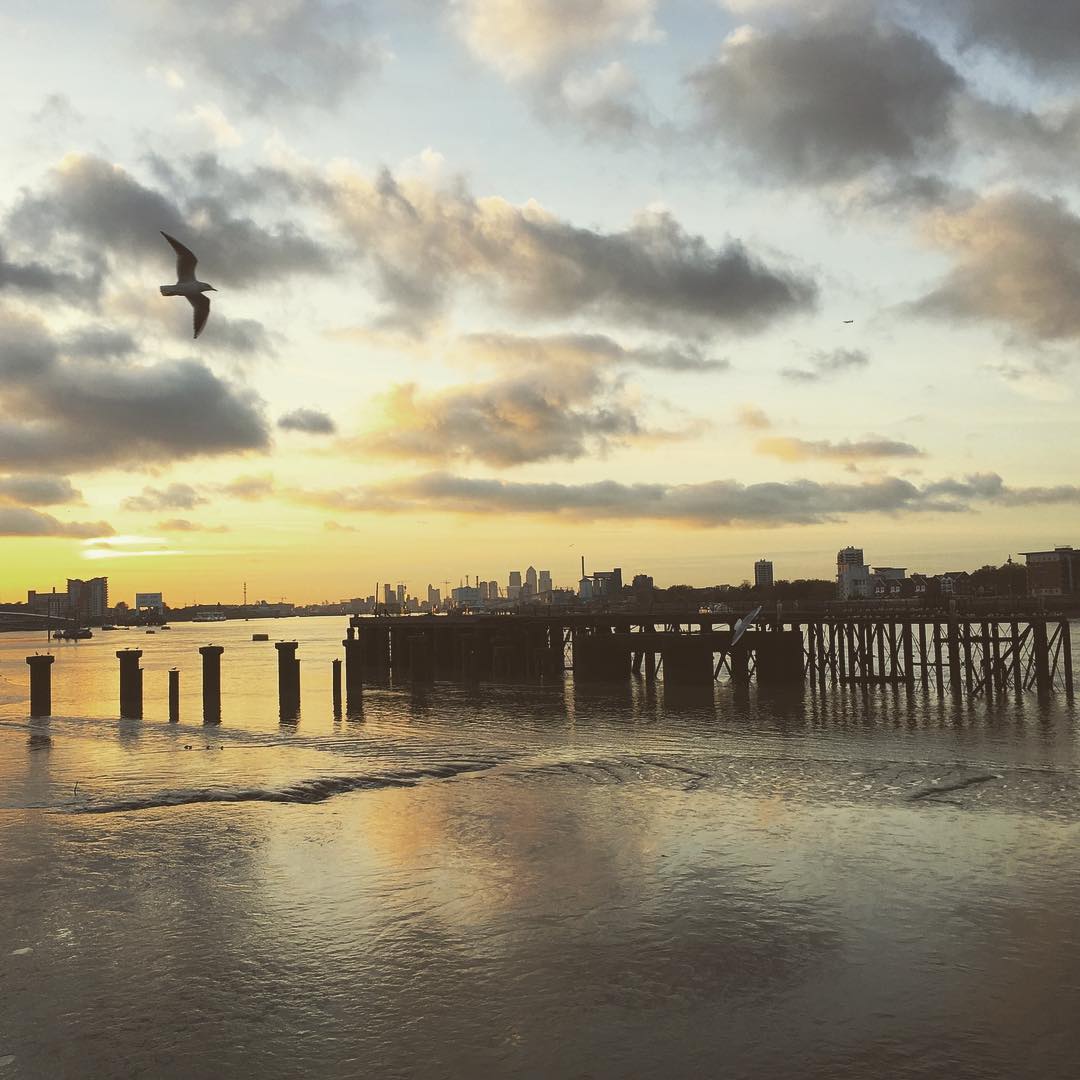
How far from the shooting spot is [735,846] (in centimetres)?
1858

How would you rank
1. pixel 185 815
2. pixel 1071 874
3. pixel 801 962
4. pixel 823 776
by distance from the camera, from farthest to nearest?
pixel 823 776
pixel 185 815
pixel 1071 874
pixel 801 962

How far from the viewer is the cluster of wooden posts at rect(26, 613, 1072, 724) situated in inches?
1847

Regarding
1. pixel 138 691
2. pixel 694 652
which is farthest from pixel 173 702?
pixel 694 652

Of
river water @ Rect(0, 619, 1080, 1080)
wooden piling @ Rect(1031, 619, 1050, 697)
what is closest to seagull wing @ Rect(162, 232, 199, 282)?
river water @ Rect(0, 619, 1080, 1080)

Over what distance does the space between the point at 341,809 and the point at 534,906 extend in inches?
348

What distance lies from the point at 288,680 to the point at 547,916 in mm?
35399

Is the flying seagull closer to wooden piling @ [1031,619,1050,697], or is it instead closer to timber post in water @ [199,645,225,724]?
timber post in water @ [199,645,225,724]

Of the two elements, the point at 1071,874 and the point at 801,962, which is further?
the point at 1071,874

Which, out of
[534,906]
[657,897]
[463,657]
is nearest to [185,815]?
[534,906]

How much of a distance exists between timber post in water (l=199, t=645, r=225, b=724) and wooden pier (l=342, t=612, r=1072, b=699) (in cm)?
906

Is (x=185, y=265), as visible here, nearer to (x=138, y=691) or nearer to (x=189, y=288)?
(x=189, y=288)

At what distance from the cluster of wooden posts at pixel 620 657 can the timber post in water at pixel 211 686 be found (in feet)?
0.21

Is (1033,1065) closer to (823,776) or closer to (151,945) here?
(151,945)

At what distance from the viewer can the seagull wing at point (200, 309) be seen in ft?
47.9
